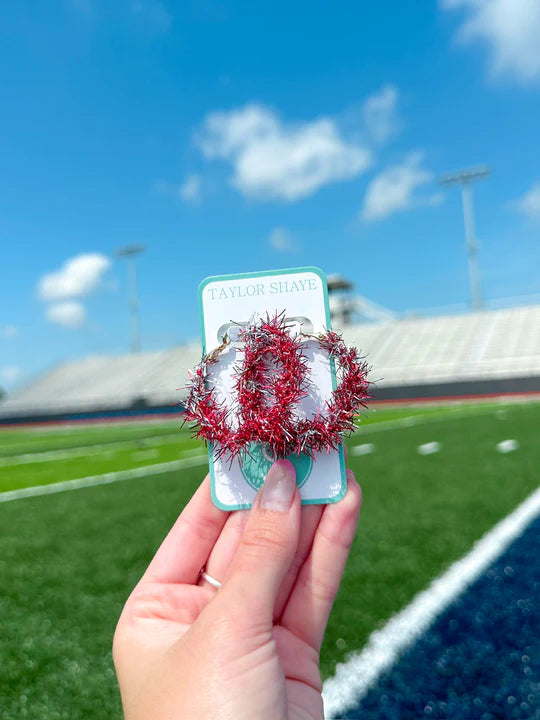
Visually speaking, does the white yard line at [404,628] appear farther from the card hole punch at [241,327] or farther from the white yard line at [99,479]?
the white yard line at [99,479]

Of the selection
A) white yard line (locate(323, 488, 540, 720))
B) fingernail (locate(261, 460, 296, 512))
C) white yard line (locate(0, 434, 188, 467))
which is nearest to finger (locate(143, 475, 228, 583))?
fingernail (locate(261, 460, 296, 512))

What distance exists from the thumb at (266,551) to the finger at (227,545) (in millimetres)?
321

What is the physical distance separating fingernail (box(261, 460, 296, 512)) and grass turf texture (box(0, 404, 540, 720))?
155 cm

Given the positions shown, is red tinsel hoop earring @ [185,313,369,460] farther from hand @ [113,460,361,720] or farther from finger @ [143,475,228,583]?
finger @ [143,475,228,583]

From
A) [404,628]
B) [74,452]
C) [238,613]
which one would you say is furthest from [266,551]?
[74,452]

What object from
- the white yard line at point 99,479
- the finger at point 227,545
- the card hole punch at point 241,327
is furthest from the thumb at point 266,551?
the white yard line at point 99,479

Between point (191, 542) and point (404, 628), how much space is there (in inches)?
67.8

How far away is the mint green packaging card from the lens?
159 cm

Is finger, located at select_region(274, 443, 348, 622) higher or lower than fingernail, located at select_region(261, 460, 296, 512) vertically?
lower

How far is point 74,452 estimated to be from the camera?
14008 mm

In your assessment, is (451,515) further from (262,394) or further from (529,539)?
(262,394)

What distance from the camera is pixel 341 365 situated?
1.61 m

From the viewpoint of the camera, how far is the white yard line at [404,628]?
7.69 ft

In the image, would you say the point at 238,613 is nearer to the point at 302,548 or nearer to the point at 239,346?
the point at 302,548
